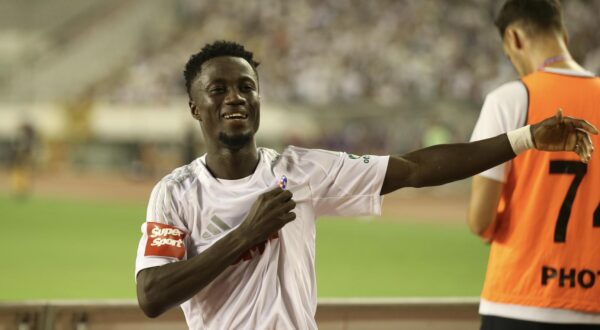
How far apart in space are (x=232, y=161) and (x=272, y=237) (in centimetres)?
30

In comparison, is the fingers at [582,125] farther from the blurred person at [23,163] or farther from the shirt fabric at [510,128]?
the blurred person at [23,163]

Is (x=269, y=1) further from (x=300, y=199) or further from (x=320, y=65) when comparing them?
(x=300, y=199)

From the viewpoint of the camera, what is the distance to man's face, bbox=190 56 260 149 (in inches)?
102

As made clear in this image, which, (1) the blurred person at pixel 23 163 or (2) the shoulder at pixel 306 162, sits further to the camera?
(1) the blurred person at pixel 23 163

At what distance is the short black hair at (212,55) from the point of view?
273cm

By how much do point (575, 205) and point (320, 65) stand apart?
2245 centimetres

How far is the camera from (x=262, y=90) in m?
25.1

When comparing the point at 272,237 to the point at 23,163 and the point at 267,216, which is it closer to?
the point at 267,216

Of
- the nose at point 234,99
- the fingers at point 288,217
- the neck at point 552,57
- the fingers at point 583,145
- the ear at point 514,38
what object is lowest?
the fingers at point 288,217

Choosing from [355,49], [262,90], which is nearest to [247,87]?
[262,90]

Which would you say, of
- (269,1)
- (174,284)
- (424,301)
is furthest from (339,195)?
(269,1)

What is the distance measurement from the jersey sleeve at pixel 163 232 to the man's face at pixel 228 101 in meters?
0.24

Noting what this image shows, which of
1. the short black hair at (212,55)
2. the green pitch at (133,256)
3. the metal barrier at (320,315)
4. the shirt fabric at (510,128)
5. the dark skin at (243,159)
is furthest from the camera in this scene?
the green pitch at (133,256)

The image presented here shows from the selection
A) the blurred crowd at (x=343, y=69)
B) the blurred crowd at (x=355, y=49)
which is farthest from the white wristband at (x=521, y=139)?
the blurred crowd at (x=355, y=49)
